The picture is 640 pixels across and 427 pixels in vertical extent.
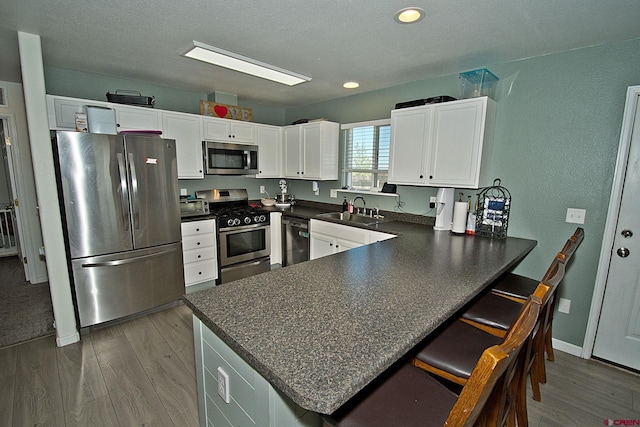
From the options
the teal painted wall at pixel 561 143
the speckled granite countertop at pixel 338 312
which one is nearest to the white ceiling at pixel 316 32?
the teal painted wall at pixel 561 143

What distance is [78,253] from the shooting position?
2496mm

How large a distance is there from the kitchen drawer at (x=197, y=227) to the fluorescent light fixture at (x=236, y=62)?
1731 mm

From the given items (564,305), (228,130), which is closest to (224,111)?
(228,130)

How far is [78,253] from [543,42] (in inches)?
161

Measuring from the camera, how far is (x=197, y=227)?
337 cm

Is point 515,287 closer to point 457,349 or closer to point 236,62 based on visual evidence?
point 457,349

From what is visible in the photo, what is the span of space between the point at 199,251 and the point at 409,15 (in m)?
3.07

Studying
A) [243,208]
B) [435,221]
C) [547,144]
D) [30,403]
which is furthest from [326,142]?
[30,403]

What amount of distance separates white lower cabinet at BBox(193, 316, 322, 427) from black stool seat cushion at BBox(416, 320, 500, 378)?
25.1 inches

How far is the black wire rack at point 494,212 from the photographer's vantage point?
253 centimetres

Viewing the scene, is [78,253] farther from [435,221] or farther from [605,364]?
[605,364]

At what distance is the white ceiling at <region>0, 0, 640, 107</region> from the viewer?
5.65ft

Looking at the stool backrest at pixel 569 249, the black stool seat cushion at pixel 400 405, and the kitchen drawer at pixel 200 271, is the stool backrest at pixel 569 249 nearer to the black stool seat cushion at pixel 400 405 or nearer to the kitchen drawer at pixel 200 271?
the black stool seat cushion at pixel 400 405

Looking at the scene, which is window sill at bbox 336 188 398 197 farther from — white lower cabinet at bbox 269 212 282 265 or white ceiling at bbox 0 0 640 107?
white ceiling at bbox 0 0 640 107
